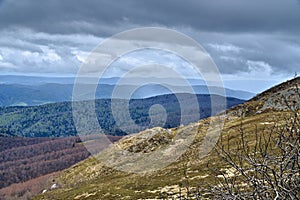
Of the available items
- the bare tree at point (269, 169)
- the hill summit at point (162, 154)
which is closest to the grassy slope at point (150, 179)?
the hill summit at point (162, 154)

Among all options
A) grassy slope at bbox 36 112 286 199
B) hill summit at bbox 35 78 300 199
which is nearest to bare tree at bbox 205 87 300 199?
grassy slope at bbox 36 112 286 199

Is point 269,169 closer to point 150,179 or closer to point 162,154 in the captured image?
point 150,179

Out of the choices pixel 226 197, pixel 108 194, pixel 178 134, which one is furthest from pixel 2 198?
pixel 226 197

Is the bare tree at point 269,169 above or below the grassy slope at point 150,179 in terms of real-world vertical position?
above

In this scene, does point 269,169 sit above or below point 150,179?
above

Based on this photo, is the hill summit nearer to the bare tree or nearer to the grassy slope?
the grassy slope

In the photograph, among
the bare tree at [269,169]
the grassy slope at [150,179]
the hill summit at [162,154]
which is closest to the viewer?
the bare tree at [269,169]

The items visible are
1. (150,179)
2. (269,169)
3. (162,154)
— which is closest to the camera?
(269,169)

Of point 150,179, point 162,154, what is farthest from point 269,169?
point 162,154

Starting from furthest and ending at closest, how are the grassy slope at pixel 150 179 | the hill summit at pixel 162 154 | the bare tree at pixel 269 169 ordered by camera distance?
the hill summit at pixel 162 154
the grassy slope at pixel 150 179
the bare tree at pixel 269 169

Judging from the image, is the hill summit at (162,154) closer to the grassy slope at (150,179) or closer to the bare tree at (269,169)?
the grassy slope at (150,179)

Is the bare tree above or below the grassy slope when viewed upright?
above

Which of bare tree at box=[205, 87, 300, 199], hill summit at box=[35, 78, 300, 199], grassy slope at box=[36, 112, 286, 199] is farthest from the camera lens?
hill summit at box=[35, 78, 300, 199]

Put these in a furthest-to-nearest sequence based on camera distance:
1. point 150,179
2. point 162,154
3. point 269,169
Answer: point 162,154 → point 150,179 → point 269,169
